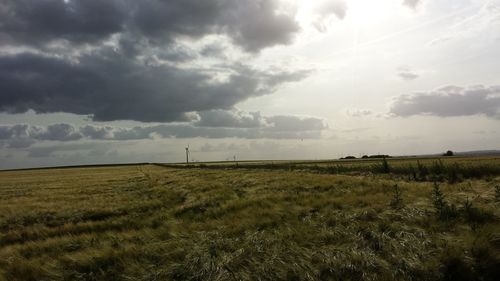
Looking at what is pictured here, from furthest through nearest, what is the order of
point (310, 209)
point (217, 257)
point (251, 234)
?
point (310, 209) → point (251, 234) → point (217, 257)

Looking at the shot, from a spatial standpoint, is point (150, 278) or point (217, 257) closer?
point (150, 278)

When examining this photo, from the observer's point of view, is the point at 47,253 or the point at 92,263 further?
the point at 47,253

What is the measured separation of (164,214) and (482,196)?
13.7 m

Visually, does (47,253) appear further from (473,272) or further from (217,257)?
(473,272)

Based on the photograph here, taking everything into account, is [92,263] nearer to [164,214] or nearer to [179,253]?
[179,253]

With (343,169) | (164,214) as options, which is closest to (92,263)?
(164,214)

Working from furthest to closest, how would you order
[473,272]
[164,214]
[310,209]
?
1. [164,214]
2. [310,209]
3. [473,272]

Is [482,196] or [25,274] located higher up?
[482,196]

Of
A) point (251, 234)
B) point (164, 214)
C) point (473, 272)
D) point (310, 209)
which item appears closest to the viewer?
point (473, 272)

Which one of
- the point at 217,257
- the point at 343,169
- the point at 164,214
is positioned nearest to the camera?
the point at 217,257

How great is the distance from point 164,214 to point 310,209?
6.99 meters

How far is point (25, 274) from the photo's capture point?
907 cm

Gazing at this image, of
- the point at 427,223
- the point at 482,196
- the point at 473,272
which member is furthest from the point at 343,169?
the point at 473,272

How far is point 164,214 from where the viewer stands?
1639 centimetres
